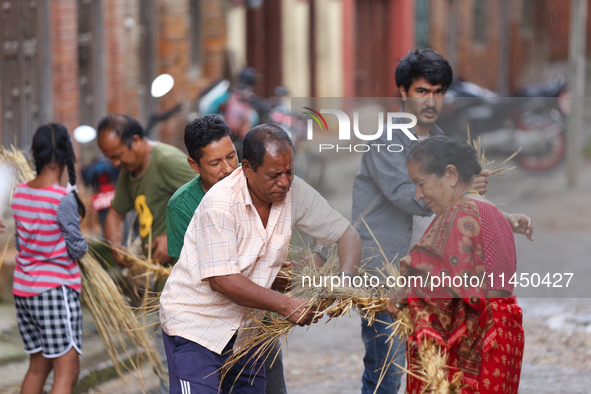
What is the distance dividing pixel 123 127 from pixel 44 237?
0.66 m

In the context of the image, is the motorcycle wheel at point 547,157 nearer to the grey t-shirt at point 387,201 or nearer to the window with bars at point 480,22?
the window with bars at point 480,22

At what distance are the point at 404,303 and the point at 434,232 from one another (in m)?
0.26

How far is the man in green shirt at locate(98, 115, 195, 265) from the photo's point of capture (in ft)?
12.4

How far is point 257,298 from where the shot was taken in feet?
8.42

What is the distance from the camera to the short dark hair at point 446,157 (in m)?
2.53

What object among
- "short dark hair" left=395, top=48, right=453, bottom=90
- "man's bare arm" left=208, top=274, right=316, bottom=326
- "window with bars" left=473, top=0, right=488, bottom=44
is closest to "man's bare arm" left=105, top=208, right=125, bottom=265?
"man's bare arm" left=208, top=274, right=316, bottom=326

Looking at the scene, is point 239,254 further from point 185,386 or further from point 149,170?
point 149,170

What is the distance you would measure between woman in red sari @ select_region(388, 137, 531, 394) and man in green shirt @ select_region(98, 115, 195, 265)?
151 cm

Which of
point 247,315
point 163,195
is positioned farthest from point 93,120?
point 247,315

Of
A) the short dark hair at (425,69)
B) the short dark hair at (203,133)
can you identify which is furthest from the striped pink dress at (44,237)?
the short dark hair at (425,69)

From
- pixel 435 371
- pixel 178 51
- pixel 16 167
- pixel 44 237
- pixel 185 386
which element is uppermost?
pixel 178 51

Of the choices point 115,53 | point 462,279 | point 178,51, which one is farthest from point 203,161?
point 178,51

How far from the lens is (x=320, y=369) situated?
486 cm

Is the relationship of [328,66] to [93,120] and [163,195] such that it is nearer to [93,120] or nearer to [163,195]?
[93,120]
